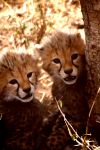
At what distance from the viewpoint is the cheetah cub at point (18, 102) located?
359 centimetres

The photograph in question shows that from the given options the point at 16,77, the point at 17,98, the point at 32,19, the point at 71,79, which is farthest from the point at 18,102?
the point at 32,19

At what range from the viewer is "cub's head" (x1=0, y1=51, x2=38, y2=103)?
3605mm

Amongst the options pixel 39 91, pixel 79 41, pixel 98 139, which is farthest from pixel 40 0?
pixel 98 139

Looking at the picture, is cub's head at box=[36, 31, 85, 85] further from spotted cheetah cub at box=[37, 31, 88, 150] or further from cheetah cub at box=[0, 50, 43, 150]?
cheetah cub at box=[0, 50, 43, 150]

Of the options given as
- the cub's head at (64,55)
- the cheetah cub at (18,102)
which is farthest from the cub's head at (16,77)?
the cub's head at (64,55)

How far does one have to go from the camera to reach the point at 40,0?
228 inches

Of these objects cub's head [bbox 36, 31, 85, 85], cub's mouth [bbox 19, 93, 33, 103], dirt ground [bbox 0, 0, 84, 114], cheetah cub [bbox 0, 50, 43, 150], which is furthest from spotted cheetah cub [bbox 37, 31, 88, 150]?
dirt ground [bbox 0, 0, 84, 114]

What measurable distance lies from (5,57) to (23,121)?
575 millimetres

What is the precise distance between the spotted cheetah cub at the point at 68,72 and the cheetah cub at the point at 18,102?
17cm

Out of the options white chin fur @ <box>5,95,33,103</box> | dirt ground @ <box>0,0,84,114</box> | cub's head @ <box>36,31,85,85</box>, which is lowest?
dirt ground @ <box>0,0,84,114</box>

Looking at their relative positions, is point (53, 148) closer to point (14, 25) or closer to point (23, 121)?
point (23, 121)

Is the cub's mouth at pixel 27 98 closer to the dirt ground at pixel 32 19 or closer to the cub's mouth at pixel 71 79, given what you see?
the cub's mouth at pixel 71 79

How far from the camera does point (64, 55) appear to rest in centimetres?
369

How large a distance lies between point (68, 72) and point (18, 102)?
56 centimetres
